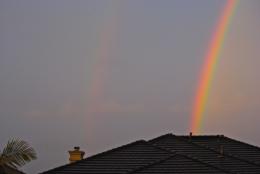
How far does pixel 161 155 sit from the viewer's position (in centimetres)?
1557

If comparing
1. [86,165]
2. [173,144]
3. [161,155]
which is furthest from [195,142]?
[86,165]

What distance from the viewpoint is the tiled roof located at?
1403 centimetres

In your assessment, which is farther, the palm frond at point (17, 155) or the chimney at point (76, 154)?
the chimney at point (76, 154)

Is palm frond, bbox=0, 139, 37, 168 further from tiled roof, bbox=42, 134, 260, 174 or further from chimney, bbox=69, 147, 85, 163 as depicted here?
chimney, bbox=69, 147, 85, 163

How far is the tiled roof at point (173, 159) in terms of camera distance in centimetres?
1403

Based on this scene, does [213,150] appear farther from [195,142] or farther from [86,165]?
[86,165]

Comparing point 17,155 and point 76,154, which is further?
point 76,154

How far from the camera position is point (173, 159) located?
14.5 metres

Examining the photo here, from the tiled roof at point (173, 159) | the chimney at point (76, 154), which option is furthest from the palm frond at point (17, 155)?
the chimney at point (76, 154)

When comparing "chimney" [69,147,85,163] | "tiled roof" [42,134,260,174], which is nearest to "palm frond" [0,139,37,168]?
"tiled roof" [42,134,260,174]

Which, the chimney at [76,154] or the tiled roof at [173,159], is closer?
the tiled roof at [173,159]

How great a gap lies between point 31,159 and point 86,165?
1.97 meters

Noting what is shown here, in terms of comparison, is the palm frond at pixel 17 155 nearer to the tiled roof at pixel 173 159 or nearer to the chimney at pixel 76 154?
the tiled roof at pixel 173 159

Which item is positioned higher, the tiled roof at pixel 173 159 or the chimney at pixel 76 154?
the chimney at pixel 76 154
